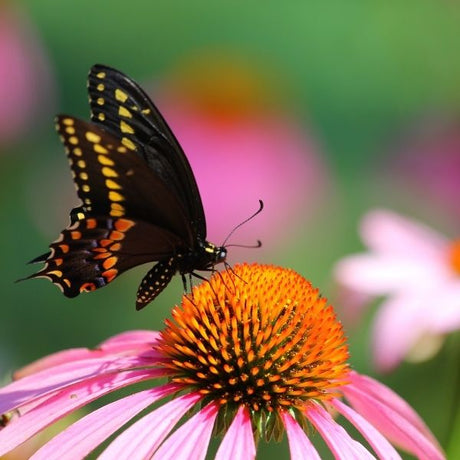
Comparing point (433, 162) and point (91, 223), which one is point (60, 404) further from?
point (433, 162)

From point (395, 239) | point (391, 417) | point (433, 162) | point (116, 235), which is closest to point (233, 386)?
point (391, 417)

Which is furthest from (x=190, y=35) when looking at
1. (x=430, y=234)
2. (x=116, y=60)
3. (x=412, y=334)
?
(x=412, y=334)

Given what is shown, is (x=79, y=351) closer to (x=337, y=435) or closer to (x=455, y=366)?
(x=337, y=435)

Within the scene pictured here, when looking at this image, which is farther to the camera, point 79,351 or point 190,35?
point 190,35

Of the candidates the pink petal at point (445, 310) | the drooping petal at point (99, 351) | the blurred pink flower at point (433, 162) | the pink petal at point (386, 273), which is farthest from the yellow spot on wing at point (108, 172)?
the blurred pink flower at point (433, 162)

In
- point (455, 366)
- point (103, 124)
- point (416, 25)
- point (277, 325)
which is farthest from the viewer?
point (416, 25)

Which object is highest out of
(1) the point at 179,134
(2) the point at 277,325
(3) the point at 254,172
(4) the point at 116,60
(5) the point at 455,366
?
(4) the point at 116,60
